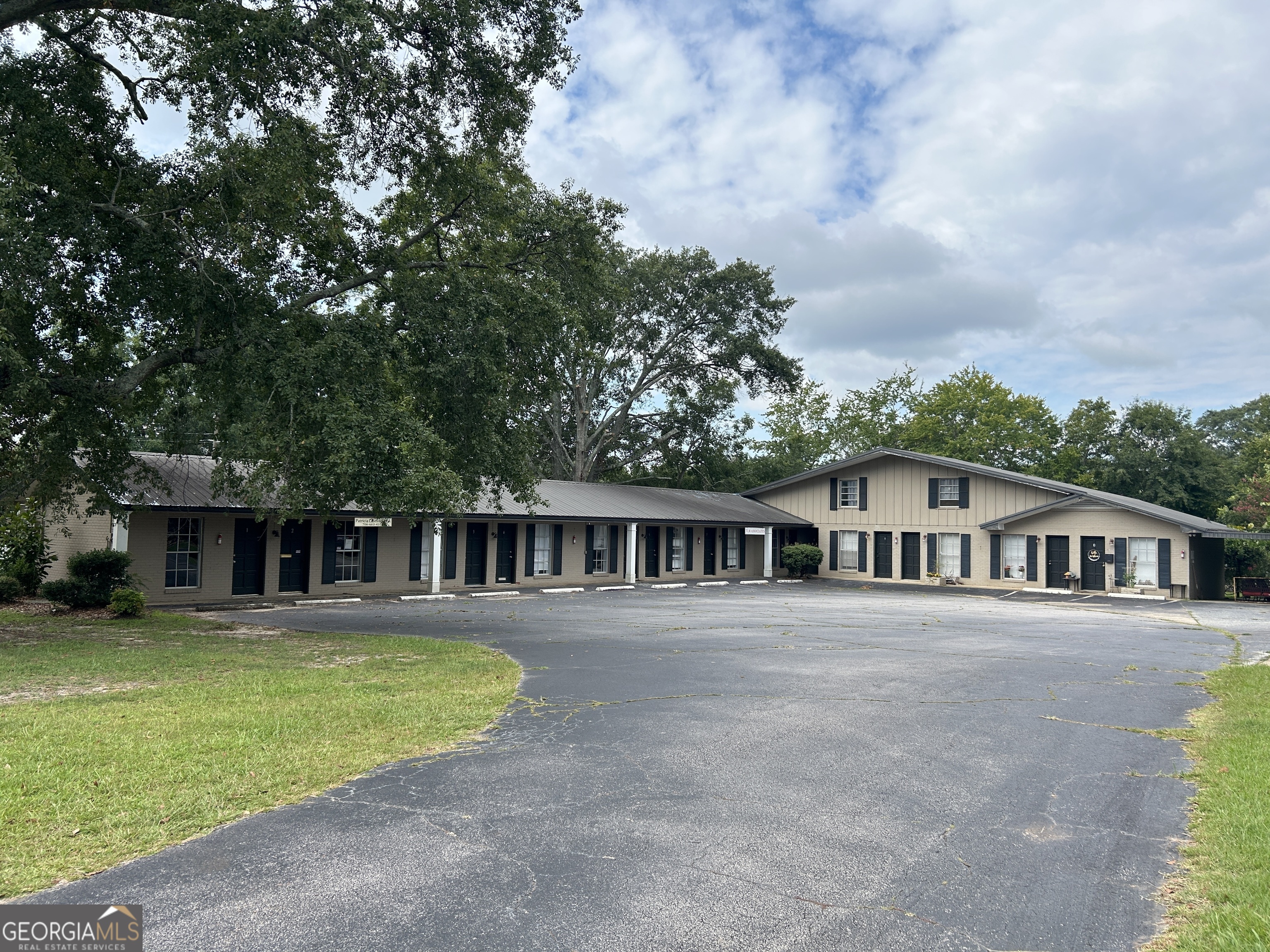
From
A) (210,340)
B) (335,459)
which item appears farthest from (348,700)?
(210,340)

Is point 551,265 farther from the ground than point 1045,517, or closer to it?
farther from the ground

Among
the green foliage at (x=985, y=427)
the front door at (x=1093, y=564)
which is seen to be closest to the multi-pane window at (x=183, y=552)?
the front door at (x=1093, y=564)

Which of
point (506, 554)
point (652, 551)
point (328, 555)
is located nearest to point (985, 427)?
point (652, 551)

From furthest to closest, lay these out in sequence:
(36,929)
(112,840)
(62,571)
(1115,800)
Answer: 1. (62,571)
2. (1115,800)
3. (112,840)
4. (36,929)

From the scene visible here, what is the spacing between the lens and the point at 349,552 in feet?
74.2

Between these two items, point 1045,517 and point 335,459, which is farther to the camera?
point 1045,517

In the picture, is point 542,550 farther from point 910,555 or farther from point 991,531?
point 991,531

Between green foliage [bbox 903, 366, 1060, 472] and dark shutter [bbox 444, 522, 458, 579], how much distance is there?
114 feet

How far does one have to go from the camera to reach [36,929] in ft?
12.5

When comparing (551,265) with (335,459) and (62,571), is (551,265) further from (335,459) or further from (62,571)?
(62,571)

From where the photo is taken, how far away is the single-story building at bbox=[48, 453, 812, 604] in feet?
62.9

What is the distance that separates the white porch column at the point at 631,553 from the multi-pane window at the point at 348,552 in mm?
9971

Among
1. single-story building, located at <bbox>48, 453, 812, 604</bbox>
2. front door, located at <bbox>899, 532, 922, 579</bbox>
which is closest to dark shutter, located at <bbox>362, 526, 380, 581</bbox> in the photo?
single-story building, located at <bbox>48, 453, 812, 604</bbox>

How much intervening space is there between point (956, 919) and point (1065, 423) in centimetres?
5167
